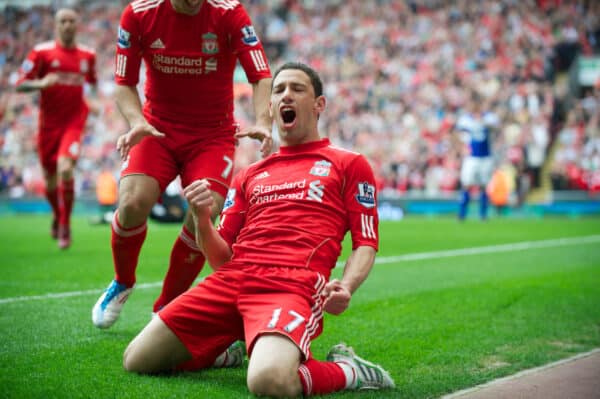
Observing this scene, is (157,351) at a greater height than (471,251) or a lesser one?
greater

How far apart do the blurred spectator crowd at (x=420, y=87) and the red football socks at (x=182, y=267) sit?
18583mm

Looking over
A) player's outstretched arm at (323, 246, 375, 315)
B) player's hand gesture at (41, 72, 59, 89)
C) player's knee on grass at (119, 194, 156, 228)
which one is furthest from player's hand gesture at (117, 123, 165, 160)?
player's hand gesture at (41, 72, 59, 89)

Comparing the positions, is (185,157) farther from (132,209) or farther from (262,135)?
(262,135)

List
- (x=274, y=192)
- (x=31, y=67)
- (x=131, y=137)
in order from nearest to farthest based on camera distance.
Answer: (x=274, y=192), (x=131, y=137), (x=31, y=67)

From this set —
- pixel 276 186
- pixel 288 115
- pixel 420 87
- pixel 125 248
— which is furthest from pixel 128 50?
pixel 420 87

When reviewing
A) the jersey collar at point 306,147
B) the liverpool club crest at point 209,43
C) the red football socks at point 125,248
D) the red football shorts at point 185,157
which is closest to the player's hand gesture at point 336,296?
the jersey collar at point 306,147

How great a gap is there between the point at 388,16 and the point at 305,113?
2836cm

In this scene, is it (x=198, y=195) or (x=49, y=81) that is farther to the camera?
(x=49, y=81)

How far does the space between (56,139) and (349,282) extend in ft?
28.4

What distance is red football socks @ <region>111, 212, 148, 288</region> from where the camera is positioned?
18.4 feet

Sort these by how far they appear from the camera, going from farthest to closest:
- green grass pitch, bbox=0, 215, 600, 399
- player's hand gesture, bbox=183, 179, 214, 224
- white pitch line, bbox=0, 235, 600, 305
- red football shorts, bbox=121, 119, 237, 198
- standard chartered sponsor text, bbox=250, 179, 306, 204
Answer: white pitch line, bbox=0, 235, 600, 305, red football shorts, bbox=121, 119, 237, 198, standard chartered sponsor text, bbox=250, 179, 306, 204, green grass pitch, bbox=0, 215, 600, 399, player's hand gesture, bbox=183, 179, 214, 224

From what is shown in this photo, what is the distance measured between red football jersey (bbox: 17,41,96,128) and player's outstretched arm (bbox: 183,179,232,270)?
7.66 metres

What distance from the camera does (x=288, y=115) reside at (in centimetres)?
445

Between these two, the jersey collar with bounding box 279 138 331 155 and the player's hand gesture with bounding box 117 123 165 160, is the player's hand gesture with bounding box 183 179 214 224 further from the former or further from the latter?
the player's hand gesture with bounding box 117 123 165 160
